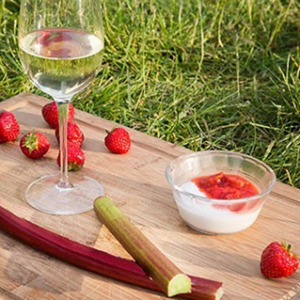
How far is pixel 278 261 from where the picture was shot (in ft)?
7.32

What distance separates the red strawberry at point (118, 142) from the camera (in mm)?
2934

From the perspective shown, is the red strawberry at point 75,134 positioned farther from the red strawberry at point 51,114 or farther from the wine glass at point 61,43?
the wine glass at point 61,43

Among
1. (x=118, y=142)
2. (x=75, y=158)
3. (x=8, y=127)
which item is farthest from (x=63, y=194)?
(x=8, y=127)

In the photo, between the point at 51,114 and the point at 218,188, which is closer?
the point at 218,188

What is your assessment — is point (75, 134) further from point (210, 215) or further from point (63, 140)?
point (210, 215)

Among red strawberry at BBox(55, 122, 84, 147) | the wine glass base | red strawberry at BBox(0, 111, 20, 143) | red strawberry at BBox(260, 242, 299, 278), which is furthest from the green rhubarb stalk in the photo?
red strawberry at BBox(0, 111, 20, 143)

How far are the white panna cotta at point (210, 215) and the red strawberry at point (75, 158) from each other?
48 cm

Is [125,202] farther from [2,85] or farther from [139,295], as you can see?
[2,85]

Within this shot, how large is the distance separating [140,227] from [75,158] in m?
0.45

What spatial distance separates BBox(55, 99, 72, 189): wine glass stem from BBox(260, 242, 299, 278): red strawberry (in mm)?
753

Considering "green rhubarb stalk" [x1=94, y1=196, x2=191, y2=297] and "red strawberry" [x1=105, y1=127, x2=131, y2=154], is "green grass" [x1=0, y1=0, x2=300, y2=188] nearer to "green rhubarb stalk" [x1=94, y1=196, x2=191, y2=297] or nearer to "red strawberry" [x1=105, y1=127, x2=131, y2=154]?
"red strawberry" [x1=105, y1=127, x2=131, y2=154]

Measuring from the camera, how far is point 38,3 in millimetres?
2375

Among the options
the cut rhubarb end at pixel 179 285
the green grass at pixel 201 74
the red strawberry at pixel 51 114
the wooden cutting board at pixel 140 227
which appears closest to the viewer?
the cut rhubarb end at pixel 179 285

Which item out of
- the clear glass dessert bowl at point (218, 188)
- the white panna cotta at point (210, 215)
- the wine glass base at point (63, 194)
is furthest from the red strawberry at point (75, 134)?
the white panna cotta at point (210, 215)
